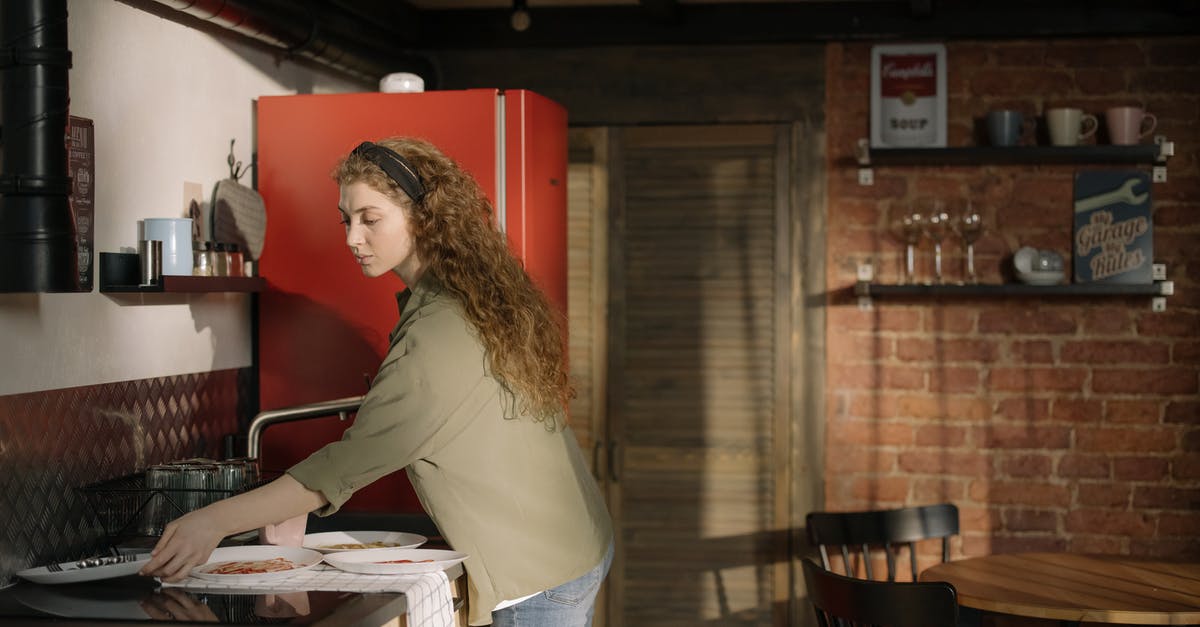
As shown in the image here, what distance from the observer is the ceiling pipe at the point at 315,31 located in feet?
9.27

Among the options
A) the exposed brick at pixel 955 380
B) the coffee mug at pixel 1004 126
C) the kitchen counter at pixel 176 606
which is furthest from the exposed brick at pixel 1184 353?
the kitchen counter at pixel 176 606

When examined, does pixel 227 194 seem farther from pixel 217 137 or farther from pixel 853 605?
pixel 853 605

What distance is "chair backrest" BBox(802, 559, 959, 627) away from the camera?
2.69 meters

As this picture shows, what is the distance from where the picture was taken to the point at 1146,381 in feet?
13.0

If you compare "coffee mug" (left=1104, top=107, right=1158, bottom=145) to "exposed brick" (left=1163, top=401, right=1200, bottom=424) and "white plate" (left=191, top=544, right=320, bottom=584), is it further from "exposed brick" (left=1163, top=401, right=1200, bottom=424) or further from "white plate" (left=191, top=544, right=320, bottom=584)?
"white plate" (left=191, top=544, right=320, bottom=584)

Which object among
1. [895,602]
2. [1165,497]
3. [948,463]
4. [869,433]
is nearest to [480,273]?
[895,602]

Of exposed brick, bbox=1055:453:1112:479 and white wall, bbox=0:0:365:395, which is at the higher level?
white wall, bbox=0:0:365:395

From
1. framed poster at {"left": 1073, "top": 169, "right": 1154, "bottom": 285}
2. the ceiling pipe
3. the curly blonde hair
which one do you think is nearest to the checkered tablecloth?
the curly blonde hair

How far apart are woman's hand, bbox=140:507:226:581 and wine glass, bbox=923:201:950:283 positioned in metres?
2.66

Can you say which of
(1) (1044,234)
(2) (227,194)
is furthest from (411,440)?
(1) (1044,234)

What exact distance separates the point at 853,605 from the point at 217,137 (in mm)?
1821

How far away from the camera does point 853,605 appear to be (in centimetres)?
279

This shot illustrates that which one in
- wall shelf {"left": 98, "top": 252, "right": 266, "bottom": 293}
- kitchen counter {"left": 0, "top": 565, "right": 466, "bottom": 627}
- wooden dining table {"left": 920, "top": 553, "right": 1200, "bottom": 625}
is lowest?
wooden dining table {"left": 920, "top": 553, "right": 1200, "bottom": 625}

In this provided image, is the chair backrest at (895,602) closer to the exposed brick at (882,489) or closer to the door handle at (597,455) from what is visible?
the exposed brick at (882,489)
